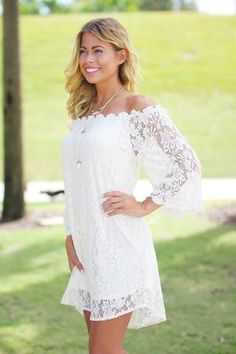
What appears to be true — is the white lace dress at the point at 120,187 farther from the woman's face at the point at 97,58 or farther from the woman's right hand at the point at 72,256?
the woman's face at the point at 97,58

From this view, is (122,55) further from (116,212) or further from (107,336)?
(107,336)

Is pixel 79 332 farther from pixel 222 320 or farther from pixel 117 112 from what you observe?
pixel 117 112

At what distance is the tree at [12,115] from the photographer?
32.3 ft

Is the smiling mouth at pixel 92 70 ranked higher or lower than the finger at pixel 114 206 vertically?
higher

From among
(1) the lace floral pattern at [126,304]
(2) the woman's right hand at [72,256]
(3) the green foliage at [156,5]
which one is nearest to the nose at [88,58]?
(2) the woman's right hand at [72,256]

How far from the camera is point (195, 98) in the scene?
25359 mm

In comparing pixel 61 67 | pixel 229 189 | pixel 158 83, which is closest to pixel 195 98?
pixel 158 83

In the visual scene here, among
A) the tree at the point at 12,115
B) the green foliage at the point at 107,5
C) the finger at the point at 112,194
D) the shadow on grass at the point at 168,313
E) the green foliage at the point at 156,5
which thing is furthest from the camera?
the green foliage at the point at 156,5

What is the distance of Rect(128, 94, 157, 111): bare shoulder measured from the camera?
321cm

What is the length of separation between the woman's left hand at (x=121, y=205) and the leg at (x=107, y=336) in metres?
0.46

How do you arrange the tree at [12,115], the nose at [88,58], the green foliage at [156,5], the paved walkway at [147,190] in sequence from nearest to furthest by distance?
the nose at [88,58]
the tree at [12,115]
the paved walkway at [147,190]
the green foliage at [156,5]

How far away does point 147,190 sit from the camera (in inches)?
504

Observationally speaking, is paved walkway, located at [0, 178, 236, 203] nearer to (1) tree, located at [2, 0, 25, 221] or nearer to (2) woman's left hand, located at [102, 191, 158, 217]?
(1) tree, located at [2, 0, 25, 221]

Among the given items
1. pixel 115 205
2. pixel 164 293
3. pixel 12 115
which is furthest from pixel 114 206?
pixel 12 115
